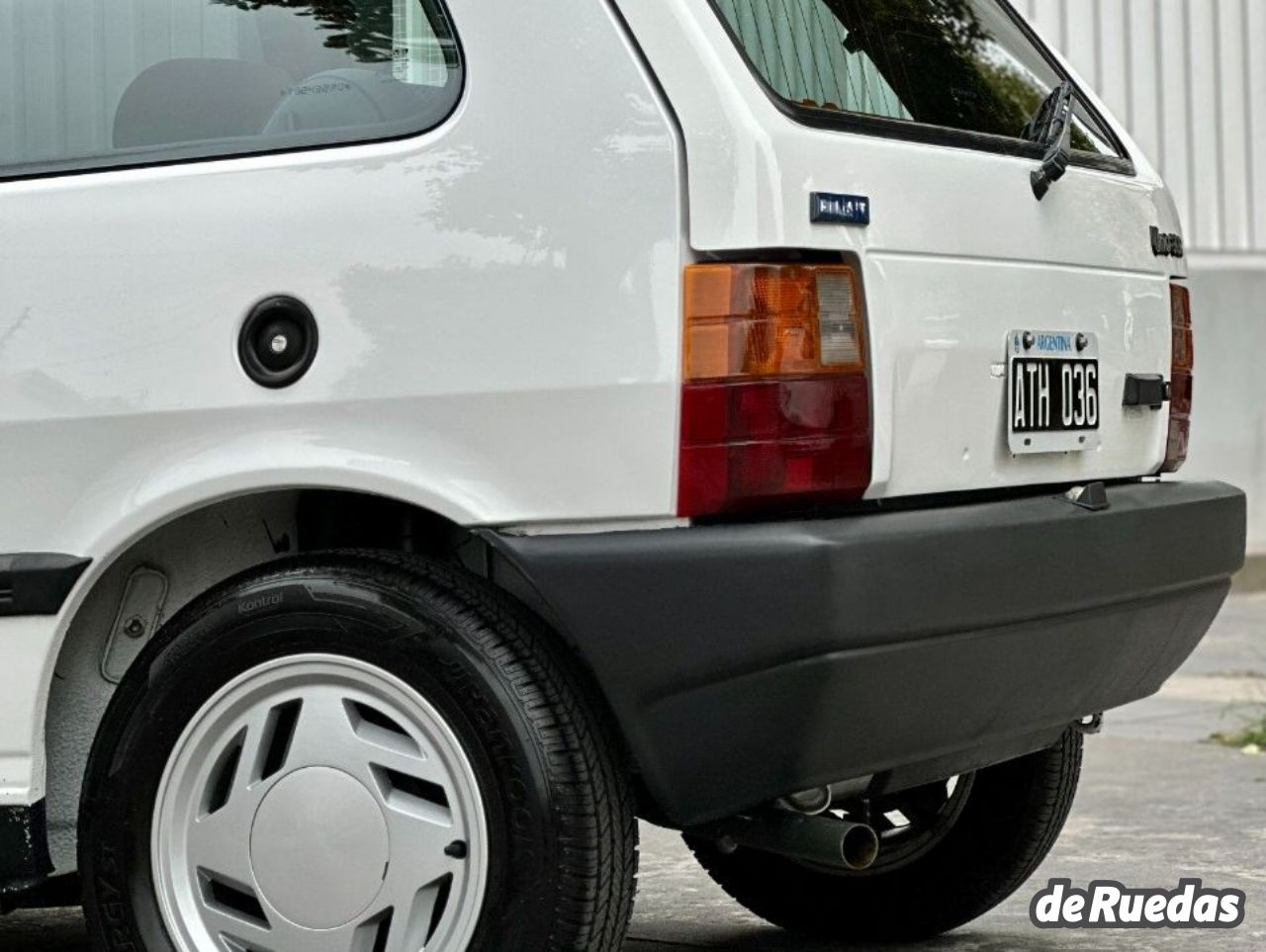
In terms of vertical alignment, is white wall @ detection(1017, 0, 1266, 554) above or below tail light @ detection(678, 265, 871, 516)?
above

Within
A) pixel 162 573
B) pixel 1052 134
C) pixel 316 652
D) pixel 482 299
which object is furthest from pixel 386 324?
pixel 1052 134

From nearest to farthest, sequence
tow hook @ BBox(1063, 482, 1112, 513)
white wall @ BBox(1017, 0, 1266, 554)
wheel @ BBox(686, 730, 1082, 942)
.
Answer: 1. tow hook @ BBox(1063, 482, 1112, 513)
2. wheel @ BBox(686, 730, 1082, 942)
3. white wall @ BBox(1017, 0, 1266, 554)

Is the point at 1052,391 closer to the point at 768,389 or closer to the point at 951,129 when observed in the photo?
the point at 951,129

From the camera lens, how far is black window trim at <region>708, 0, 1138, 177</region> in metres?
2.98

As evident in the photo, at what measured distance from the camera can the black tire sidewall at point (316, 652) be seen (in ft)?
9.44

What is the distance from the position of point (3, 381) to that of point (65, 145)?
0.38 meters

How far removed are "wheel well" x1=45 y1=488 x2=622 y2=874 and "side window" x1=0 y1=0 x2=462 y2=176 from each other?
21.3 inches

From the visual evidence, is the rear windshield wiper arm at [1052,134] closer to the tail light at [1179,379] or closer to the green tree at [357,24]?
the tail light at [1179,379]

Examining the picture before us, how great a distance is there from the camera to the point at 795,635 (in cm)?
278

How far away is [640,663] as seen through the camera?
284cm

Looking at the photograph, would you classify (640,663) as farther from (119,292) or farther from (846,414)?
(119,292)

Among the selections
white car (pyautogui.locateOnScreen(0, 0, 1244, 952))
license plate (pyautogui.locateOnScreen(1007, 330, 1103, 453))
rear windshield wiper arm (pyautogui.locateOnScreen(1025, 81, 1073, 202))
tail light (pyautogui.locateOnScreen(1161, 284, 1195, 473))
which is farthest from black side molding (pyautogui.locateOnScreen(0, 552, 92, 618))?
tail light (pyautogui.locateOnScreen(1161, 284, 1195, 473))

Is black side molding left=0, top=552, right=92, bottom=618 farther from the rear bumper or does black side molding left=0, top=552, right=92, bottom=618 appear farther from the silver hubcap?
the rear bumper

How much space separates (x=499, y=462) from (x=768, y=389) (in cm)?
36
